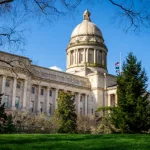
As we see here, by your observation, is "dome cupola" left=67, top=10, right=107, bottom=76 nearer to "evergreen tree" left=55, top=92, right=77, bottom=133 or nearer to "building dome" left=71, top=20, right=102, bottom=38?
"building dome" left=71, top=20, right=102, bottom=38

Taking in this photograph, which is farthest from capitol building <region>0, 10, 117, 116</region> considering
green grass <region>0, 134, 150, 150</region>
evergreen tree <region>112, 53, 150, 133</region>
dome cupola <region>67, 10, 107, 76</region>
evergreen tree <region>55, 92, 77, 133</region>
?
green grass <region>0, 134, 150, 150</region>

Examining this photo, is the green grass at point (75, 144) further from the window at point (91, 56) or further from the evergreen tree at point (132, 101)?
the window at point (91, 56)

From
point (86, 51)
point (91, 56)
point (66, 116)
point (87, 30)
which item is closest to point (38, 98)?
point (66, 116)

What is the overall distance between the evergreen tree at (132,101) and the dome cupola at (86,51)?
48970 millimetres

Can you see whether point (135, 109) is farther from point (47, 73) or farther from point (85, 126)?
point (47, 73)

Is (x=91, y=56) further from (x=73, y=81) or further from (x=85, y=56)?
(x=73, y=81)

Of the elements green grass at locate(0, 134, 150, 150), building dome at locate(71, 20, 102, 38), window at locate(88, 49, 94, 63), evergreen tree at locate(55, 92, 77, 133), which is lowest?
green grass at locate(0, 134, 150, 150)

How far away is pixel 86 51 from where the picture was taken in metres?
90.5

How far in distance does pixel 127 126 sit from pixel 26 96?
35.1m

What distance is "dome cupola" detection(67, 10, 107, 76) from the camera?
8912 cm

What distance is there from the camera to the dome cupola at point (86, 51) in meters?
89.1

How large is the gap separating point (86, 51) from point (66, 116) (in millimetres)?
47049

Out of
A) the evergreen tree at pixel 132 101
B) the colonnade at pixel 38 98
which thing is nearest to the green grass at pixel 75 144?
the evergreen tree at pixel 132 101

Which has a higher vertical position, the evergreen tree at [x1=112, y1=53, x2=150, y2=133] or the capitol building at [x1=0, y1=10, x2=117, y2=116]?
the capitol building at [x1=0, y1=10, x2=117, y2=116]
